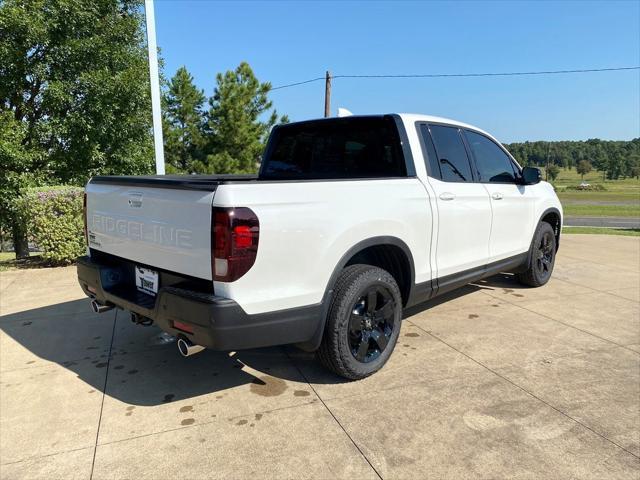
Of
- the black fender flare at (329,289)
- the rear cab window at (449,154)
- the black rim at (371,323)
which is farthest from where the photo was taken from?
the rear cab window at (449,154)

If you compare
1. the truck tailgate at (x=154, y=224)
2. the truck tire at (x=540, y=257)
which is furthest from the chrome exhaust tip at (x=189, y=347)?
the truck tire at (x=540, y=257)

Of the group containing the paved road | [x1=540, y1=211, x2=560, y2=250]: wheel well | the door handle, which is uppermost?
the door handle

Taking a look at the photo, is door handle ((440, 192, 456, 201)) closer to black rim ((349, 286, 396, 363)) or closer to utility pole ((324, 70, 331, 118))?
black rim ((349, 286, 396, 363))

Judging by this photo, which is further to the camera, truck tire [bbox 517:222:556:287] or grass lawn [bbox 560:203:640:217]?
grass lawn [bbox 560:203:640:217]

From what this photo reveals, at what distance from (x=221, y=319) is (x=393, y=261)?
5.14 ft

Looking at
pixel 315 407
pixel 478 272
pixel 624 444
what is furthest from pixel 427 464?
pixel 478 272

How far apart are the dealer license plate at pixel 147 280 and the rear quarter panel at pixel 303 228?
670 millimetres

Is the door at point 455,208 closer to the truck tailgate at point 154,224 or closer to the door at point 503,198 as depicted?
the door at point 503,198

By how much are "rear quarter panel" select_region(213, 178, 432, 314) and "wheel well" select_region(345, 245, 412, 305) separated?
0.17m

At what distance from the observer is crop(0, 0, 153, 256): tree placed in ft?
26.5

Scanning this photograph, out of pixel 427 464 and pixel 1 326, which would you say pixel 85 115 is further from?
pixel 427 464

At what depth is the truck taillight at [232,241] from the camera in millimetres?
2287

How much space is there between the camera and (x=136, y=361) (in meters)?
3.54

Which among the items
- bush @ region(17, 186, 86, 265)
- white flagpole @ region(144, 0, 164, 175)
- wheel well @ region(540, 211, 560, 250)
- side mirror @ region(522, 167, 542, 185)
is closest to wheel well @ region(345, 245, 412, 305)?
side mirror @ region(522, 167, 542, 185)
